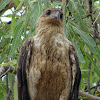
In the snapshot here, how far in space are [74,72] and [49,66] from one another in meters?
0.40

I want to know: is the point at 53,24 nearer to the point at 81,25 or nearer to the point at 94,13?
the point at 81,25

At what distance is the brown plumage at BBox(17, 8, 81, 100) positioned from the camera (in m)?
5.18

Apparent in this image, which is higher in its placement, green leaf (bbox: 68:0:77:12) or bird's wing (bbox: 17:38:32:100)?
green leaf (bbox: 68:0:77:12)

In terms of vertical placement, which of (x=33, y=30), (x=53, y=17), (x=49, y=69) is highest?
(x=53, y=17)

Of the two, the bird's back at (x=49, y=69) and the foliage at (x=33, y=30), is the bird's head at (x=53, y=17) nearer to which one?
the foliage at (x=33, y=30)

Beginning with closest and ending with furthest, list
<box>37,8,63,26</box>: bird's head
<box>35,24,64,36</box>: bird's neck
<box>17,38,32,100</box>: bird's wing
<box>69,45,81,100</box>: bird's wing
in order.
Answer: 1. <box>17,38,32,100</box>: bird's wing
2. <box>69,45,81,100</box>: bird's wing
3. <box>35,24,64,36</box>: bird's neck
4. <box>37,8,63,26</box>: bird's head

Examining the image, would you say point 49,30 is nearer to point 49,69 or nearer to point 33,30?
point 33,30

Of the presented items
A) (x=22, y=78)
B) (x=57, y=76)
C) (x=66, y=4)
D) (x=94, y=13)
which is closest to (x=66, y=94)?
(x=57, y=76)

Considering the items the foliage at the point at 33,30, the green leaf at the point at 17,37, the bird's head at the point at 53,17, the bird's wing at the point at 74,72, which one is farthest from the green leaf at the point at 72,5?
the green leaf at the point at 17,37

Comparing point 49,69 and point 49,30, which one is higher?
point 49,30

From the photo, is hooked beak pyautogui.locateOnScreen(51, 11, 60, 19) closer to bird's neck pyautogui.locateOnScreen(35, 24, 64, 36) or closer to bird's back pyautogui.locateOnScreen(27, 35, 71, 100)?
bird's neck pyautogui.locateOnScreen(35, 24, 64, 36)

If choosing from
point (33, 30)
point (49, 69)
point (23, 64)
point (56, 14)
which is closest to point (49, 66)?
point (49, 69)

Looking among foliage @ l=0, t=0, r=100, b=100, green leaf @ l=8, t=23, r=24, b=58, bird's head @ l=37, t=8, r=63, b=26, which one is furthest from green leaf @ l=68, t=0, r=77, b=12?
green leaf @ l=8, t=23, r=24, b=58

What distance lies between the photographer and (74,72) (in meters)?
5.30
